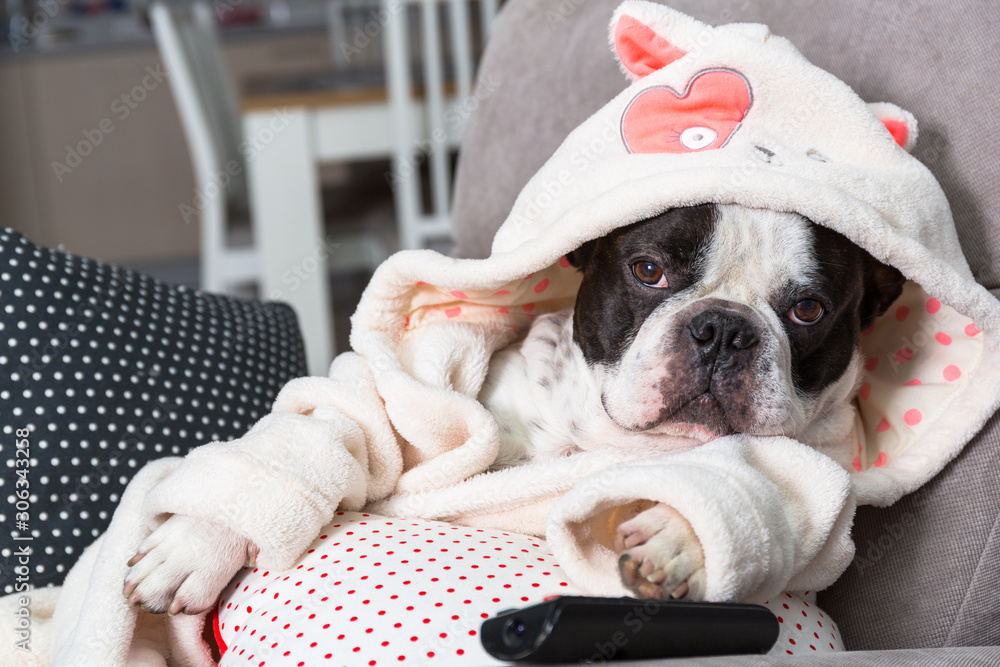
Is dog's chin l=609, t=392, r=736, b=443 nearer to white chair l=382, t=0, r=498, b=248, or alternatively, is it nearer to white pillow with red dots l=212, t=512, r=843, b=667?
→ white pillow with red dots l=212, t=512, r=843, b=667

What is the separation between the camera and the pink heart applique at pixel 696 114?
923 millimetres

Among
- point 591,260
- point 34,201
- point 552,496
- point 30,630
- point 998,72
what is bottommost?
point 34,201

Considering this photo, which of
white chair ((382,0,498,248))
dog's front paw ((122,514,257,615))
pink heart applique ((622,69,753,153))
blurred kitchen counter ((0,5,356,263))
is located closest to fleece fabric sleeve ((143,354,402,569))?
dog's front paw ((122,514,257,615))

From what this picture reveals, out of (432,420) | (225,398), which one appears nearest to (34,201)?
(225,398)

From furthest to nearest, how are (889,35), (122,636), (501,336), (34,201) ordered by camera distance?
(34,201) → (501,336) → (889,35) → (122,636)

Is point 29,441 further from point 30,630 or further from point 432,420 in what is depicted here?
point 432,420

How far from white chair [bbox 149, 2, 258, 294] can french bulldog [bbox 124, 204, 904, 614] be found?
2.26 meters

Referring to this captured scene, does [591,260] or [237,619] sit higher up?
[591,260]

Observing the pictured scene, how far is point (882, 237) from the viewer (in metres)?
0.87

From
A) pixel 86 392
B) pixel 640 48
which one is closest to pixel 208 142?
pixel 86 392

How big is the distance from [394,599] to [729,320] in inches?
16.9

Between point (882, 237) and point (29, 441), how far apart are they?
0.94m

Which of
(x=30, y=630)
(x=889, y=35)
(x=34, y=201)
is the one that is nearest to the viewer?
(x=30, y=630)

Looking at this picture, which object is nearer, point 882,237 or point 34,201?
point 882,237
